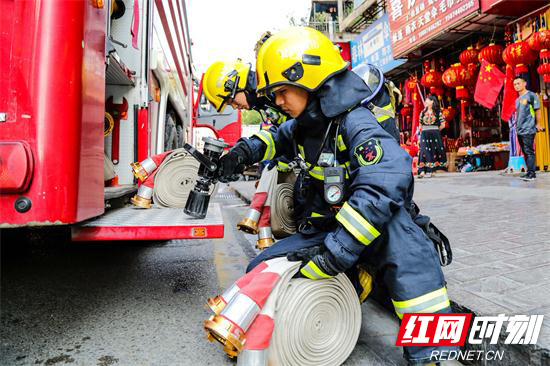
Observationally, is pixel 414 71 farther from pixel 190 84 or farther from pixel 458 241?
pixel 458 241

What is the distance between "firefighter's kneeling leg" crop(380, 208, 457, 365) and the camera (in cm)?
141

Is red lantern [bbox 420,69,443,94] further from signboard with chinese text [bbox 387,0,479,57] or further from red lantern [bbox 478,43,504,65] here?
red lantern [bbox 478,43,504,65]

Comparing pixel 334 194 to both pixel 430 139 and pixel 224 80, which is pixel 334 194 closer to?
pixel 224 80

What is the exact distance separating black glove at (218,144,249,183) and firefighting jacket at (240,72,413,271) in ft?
1.38

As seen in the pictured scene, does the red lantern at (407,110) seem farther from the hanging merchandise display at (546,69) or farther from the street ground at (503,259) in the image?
the street ground at (503,259)

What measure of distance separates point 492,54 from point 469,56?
737 millimetres

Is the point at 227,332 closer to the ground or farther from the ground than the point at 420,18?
closer to the ground

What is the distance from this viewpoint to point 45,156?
4.94ft

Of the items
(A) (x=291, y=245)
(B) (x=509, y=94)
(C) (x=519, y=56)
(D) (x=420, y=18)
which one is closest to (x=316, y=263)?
(A) (x=291, y=245)

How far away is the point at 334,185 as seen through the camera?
1.59m

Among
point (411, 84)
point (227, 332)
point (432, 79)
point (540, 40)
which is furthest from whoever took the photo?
point (411, 84)

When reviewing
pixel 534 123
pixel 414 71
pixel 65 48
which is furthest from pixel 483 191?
pixel 414 71

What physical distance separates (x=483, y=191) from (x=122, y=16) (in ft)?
18.0

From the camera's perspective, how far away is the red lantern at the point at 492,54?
9.10 m
